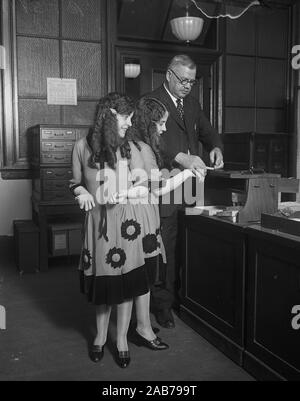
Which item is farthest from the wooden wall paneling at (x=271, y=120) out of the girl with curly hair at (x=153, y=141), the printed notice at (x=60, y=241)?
the girl with curly hair at (x=153, y=141)

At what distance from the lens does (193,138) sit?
3.20 metres

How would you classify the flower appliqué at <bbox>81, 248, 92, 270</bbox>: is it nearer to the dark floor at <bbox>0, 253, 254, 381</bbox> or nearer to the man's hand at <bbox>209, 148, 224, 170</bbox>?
the dark floor at <bbox>0, 253, 254, 381</bbox>

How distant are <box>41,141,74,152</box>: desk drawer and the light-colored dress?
2.19 m

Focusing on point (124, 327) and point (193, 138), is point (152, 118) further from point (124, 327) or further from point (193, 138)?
point (124, 327)

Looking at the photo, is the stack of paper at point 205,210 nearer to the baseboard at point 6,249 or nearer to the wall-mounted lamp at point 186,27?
the baseboard at point 6,249

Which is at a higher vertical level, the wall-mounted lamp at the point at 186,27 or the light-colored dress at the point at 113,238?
the wall-mounted lamp at the point at 186,27

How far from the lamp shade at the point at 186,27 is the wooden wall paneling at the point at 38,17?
48.6 inches

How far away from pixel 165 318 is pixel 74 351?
2.14 feet

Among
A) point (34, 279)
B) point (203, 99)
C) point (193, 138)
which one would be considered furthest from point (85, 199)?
point (203, 99)

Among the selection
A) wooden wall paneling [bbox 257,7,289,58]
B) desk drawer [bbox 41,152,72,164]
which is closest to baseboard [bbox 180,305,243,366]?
desk drawer [bbox 41,152,72,164]

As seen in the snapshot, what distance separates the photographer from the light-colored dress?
94.9 inches

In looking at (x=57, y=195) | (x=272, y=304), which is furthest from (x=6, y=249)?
(x=272, y=304)

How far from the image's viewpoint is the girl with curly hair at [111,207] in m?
2.38

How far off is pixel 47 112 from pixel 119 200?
9.79ft
